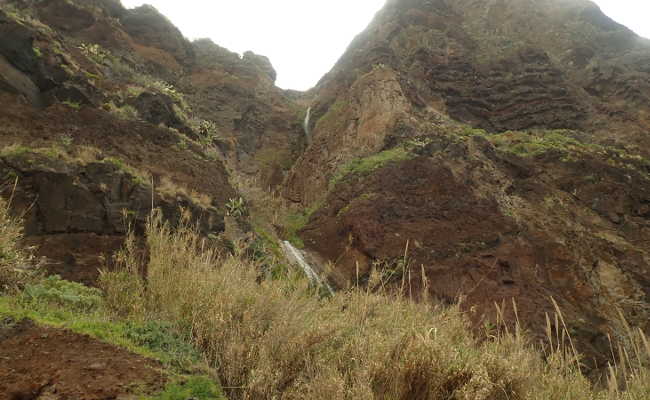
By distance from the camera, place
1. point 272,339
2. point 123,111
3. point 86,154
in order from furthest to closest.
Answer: point 123,111 < point 86,154 < point 272,339

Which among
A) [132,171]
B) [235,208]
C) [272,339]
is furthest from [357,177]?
[272,339]

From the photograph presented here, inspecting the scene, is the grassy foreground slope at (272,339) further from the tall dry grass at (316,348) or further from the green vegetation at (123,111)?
the green vegetation at (123,111)

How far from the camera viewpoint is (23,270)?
364 centimetres

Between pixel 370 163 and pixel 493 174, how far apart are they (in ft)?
13.5

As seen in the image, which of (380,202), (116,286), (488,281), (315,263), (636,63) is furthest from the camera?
(636,63)

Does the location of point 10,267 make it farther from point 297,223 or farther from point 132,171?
point 297,223

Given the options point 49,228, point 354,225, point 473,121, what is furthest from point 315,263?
point 473,121

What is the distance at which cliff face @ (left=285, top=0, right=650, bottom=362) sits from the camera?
418 inches

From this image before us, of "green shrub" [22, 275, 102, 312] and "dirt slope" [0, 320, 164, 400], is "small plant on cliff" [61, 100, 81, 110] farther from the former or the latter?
"dirt slope" [0, 320, 164, 400]

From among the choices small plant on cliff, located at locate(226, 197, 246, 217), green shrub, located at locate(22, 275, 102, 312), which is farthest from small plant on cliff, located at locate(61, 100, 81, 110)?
green shrub, located at locate(22, 275, 102, 312)

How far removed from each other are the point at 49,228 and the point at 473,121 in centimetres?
2017

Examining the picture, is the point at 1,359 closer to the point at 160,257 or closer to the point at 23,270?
the point at 23,270

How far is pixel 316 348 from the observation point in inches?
126

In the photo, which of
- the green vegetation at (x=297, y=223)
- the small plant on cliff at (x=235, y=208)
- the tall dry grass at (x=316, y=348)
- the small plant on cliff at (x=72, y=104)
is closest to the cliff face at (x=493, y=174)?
the green vegetation at (x=297, y=223)
